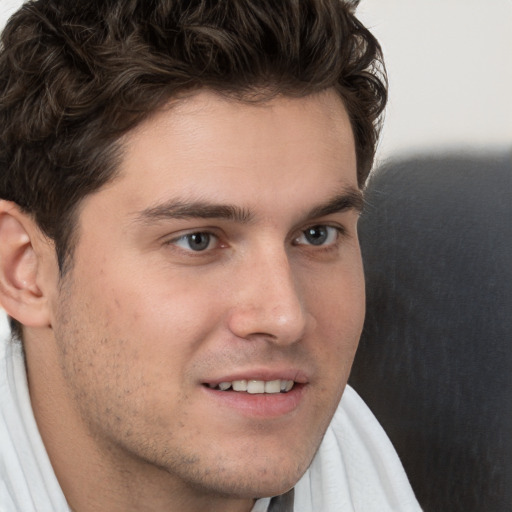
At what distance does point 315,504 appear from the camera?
1551 millimetres

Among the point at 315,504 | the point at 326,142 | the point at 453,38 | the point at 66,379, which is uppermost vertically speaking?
the point at 453,38

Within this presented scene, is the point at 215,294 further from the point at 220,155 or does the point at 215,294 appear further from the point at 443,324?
the point at 443,324

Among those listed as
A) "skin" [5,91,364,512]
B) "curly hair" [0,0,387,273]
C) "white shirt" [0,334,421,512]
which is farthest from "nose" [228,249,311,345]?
"white shirt" [0,334,421,512]

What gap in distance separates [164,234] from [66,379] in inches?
8.8

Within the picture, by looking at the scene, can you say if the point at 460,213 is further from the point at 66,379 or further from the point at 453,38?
the point at 66,379

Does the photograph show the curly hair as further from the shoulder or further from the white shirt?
the shoulder

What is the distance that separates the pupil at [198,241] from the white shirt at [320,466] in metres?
0.32

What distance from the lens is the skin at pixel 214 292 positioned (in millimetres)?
1224

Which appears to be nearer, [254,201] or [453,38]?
[254,201]

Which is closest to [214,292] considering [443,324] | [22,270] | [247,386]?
[247,386]

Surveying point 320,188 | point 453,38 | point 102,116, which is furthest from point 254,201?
point 453,38

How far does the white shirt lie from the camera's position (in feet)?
4.44

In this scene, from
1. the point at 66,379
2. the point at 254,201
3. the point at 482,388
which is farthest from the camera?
the point at 482,388

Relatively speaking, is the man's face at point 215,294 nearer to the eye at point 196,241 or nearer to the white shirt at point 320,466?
the eye at point 196,241
